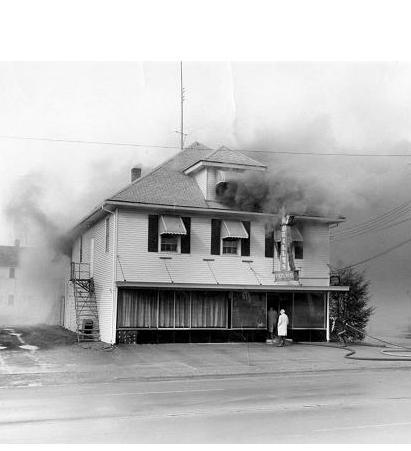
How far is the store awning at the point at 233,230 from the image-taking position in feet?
78.6

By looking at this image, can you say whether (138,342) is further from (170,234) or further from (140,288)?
(170,234)

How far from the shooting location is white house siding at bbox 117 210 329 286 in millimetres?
22859

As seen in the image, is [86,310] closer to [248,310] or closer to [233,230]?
[248,310]

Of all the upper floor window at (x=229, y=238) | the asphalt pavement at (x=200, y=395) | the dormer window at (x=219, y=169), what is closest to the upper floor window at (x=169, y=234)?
the upper floor window at (x=229, y=238)

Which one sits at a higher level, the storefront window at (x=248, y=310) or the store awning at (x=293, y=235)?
the store awning at (x=293, y=235)

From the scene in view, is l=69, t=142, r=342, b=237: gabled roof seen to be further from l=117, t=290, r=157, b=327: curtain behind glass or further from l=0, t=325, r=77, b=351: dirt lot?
l=0, t=325, r=77, b=351: dirt lot

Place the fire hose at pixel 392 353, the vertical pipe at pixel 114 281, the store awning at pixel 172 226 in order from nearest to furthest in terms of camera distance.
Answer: the fire hose at pixel 392 353, the vertical pipe at pixel 114 281, the store awning at pixel 172 226

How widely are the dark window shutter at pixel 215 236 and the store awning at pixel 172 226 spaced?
5.12 feet

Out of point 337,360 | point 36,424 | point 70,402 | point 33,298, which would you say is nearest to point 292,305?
point 337,360

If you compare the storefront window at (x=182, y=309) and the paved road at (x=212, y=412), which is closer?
the paved road at (x=212, y=412)

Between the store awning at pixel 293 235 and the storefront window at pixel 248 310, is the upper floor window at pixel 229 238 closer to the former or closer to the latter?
the store awning at pixel 293 235

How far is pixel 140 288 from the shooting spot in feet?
74.0

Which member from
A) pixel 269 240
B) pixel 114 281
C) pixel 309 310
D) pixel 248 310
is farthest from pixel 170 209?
pixel 309 310

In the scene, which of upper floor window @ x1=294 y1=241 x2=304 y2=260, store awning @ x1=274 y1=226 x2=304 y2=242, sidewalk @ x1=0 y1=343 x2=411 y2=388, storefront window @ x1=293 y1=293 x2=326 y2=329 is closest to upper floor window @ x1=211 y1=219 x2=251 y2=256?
store awning @ x1=274 y1=226 x2=304 y2=242
